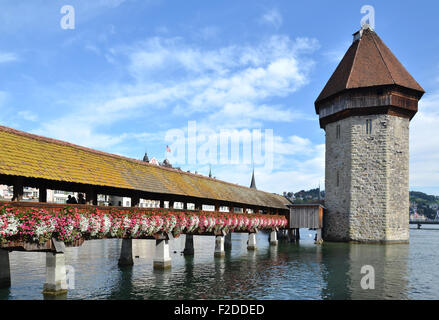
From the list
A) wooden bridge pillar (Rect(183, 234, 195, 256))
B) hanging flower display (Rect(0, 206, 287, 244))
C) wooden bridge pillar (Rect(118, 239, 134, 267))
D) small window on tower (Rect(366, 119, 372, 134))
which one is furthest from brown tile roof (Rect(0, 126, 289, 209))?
small window on tower (Rect(366, 119, 372, 134))

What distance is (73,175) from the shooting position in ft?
52.3

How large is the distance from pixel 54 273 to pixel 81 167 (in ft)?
15.0

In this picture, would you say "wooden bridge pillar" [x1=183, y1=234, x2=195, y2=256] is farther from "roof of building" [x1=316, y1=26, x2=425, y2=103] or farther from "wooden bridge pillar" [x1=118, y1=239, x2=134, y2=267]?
"roof of building" [x1=316, y1=26, x2=425, y2=103]

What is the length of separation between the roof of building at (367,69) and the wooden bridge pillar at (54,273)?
3580 cm

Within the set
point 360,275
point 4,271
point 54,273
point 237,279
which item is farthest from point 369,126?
point 4,271

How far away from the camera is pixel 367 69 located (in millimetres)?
44094

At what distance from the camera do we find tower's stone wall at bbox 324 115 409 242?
41.2 m

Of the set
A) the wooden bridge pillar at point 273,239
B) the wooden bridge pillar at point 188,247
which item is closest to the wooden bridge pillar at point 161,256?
the wooden bridge pillar at point 188,247

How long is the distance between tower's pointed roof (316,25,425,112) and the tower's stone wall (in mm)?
3659

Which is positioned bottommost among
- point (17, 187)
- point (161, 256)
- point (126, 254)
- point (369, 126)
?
point (126, 254)

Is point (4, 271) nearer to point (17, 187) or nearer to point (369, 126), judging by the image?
point (17, 187)
